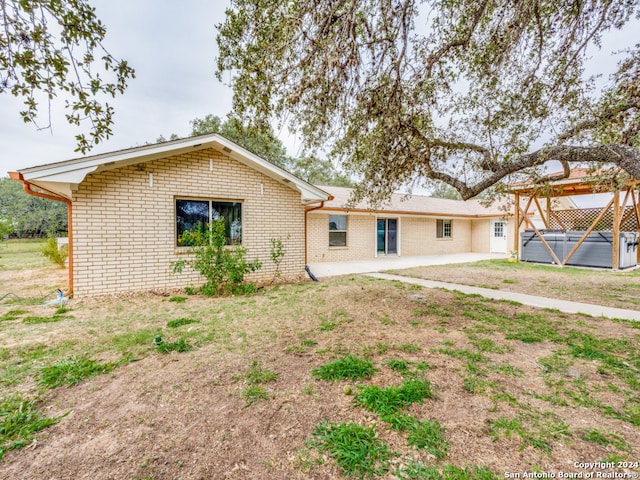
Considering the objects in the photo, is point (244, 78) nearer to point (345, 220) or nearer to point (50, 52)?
point (50, 52)

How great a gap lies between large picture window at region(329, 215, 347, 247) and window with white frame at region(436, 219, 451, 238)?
22.6ft

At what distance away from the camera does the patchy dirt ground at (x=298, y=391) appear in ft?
6.17

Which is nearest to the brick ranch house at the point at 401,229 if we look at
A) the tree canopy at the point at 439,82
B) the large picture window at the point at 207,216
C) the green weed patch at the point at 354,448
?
the large picture window at the point at 207,216

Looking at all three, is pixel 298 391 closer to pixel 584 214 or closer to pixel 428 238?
pixel 428 238

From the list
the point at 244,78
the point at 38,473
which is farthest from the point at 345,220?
the point at 38,473

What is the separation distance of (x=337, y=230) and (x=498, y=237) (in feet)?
36.4

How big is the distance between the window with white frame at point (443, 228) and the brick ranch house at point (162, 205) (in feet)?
37.4

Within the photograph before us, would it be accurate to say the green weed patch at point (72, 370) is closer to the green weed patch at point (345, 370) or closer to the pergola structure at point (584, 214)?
the green weed patch at point (345, 370)

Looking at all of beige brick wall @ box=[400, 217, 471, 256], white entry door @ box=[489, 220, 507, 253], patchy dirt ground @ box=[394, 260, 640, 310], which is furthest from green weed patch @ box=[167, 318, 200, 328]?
white entry door @ box=[489, 220, 507, 253]

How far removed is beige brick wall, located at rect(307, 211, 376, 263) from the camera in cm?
1275

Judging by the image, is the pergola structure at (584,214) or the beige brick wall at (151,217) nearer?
the beige brick wall at (151,217)

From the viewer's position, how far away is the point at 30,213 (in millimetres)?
34844

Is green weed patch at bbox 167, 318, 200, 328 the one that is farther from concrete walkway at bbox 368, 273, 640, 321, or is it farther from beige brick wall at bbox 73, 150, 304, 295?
concrete walkway at bbox 368, 273, 640, 321

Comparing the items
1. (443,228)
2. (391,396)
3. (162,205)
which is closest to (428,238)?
(443,228)
